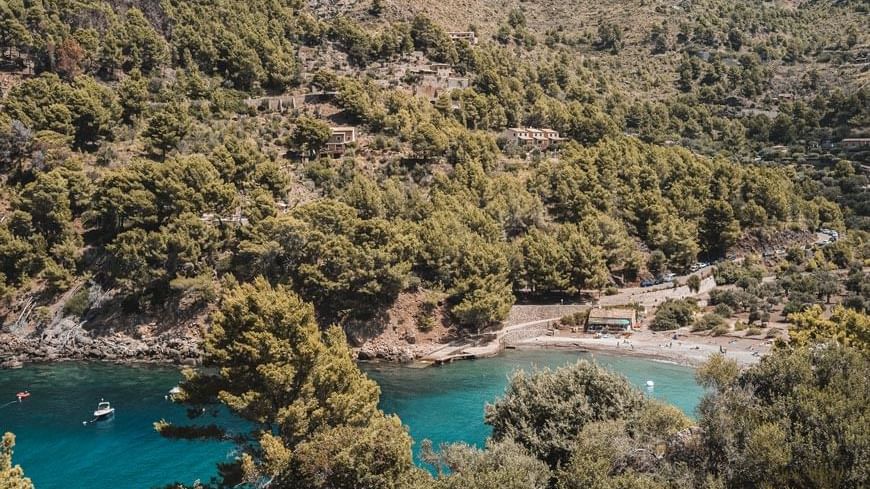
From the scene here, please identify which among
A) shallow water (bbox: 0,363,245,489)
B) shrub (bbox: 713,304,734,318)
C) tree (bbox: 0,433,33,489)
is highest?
tree (bbox: 0,433,33,489)

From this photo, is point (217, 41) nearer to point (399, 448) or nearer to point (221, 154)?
point (221, 154)

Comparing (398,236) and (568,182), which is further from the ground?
(568,182)

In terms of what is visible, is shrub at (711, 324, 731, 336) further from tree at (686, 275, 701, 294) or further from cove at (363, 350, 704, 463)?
tree at (686, 275, 701, 294)

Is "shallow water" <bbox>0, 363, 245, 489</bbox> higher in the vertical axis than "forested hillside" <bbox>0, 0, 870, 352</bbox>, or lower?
lower

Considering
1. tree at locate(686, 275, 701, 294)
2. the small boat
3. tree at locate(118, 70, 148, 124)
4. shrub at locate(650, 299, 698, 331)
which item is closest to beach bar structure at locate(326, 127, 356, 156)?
tree at locate(118, 70, 148, 124)

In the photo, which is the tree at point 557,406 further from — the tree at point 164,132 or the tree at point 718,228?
the tree at point 718,228

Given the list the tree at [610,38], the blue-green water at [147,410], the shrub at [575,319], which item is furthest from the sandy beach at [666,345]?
the tree at [610,38]

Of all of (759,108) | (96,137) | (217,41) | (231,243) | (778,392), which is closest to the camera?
(778,392)

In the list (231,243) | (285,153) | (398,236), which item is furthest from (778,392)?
(285,153)
